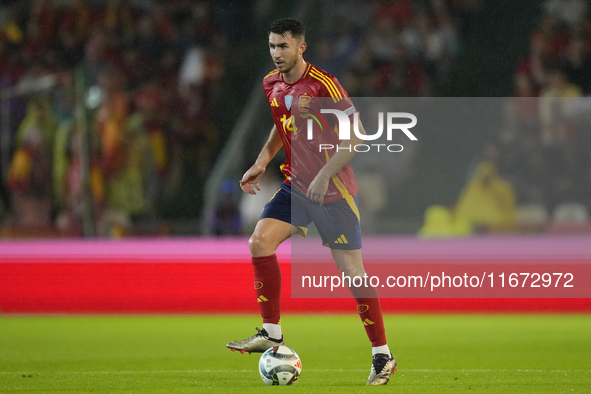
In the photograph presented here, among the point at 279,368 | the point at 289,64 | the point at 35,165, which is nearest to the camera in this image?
the point at 279,368

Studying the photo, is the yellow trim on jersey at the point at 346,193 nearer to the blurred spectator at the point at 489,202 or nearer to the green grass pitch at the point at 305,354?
the green grass pitch at the point at 305,354

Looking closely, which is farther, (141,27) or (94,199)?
(141,27)

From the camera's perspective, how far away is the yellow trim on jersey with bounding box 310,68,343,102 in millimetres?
4250

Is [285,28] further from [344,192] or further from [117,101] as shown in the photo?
[117,101]

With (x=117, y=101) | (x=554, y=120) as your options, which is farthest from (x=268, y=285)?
(x=117, y=101)

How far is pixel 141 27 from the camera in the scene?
1137 cm

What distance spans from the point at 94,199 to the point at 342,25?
3667 millimetres

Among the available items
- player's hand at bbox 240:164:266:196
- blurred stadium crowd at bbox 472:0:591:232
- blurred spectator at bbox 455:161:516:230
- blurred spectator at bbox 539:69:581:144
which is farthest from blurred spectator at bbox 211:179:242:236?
player's hand at bbox 240:164:266:196

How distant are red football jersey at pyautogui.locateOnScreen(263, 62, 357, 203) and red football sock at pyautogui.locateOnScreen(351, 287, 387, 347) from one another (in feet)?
1.58

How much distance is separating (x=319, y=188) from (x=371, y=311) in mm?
675

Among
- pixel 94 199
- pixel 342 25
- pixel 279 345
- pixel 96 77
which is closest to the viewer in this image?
pixel 279 345

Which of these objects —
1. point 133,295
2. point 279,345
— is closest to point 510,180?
point 133,295

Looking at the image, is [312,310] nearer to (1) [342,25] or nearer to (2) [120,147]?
(2) [120,147]

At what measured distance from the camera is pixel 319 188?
164 inches
